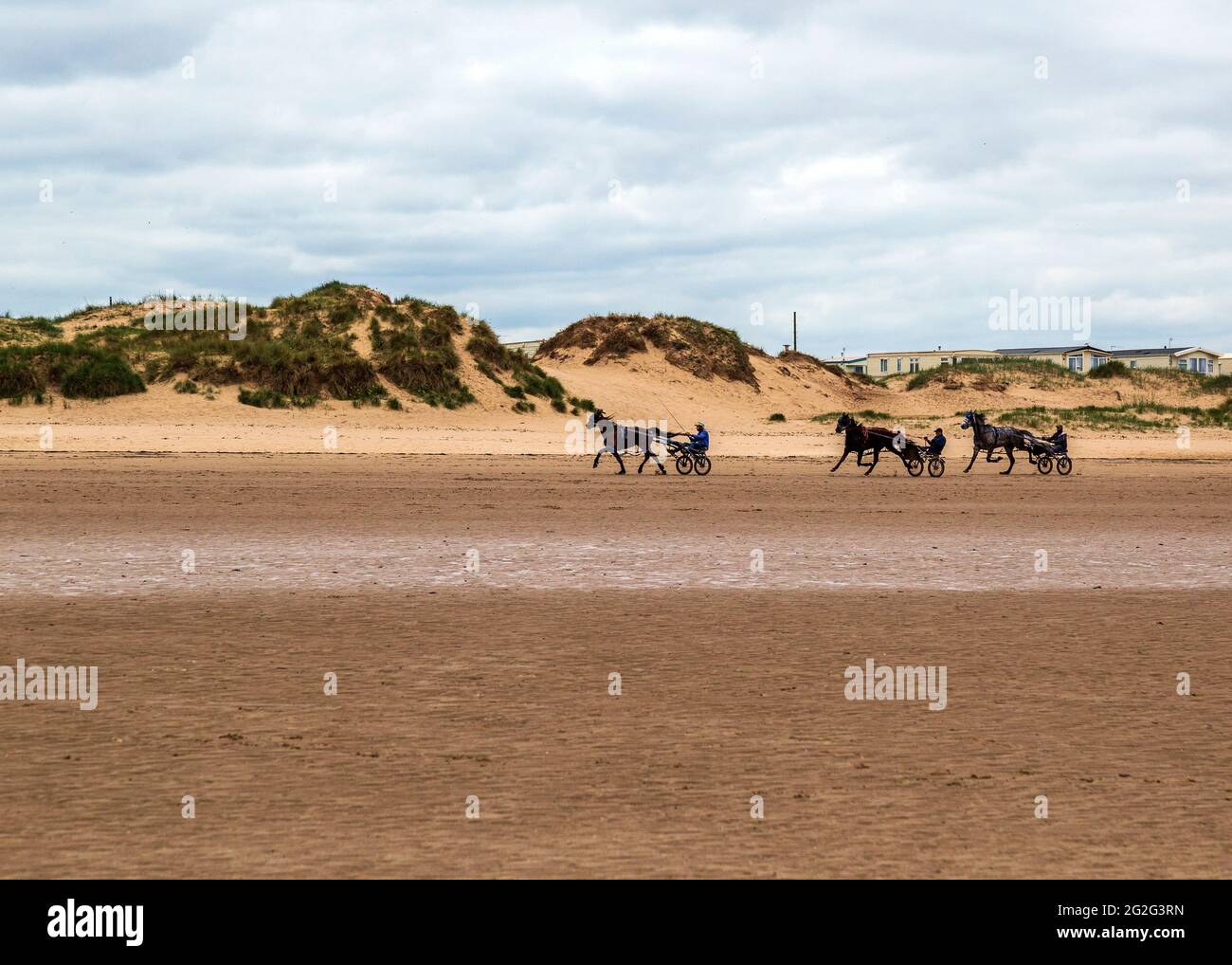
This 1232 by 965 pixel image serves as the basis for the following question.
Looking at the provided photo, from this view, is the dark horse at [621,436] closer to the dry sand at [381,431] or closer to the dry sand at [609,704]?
the dry sand at [381,431]

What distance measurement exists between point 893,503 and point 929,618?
12375 millimetres

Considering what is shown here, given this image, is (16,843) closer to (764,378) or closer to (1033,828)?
(1033,828)

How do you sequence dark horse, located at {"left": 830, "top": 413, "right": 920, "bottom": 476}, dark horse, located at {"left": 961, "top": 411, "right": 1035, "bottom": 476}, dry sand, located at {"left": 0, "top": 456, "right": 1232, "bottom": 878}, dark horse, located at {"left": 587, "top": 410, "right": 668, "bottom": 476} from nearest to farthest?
dry sand, located at {"left": 0, "top": 456, "right": 1232, "bottom": 878} < dark horse, located at {"left": 587, "top": 410, "right": 668, "bottom": 476} < dark horse, located at {"left": 830, "top": 413, "right": 920, "bottom": 476} < dark horse, located at {"left": 961, "top": 411, "right": 1035, "bottom": 476}

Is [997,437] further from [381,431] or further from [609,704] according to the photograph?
[609,704]

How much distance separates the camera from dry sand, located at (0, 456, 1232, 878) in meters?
5.34

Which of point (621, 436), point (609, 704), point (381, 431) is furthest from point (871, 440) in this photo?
point (609, 704)

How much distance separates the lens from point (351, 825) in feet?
18.1

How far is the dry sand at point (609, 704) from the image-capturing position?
534 cm

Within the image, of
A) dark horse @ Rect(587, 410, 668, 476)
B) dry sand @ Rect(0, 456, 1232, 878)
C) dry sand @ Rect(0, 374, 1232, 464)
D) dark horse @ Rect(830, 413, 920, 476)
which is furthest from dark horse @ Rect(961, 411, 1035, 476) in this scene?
dry sand @ Rect(0, 456, 1232, 878)

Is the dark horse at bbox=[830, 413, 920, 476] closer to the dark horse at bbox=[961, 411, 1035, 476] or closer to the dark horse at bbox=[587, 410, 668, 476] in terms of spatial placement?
the dark horse at bbox=[961, 411, 1035, 476]

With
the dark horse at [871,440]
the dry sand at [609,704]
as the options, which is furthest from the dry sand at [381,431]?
→ the dry sand at [609,704]

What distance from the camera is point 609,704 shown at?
7895 millimetres

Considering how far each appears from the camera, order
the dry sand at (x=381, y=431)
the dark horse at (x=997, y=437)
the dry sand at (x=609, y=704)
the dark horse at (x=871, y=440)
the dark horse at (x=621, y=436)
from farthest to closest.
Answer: the dry sand at (x=381, y=431) < the dark horse at (x=997, y=437) < the dark horse at (x=871, y=440) < the dark horse at (x=621, y=436) < the dry sand at (x=609, y=704)
